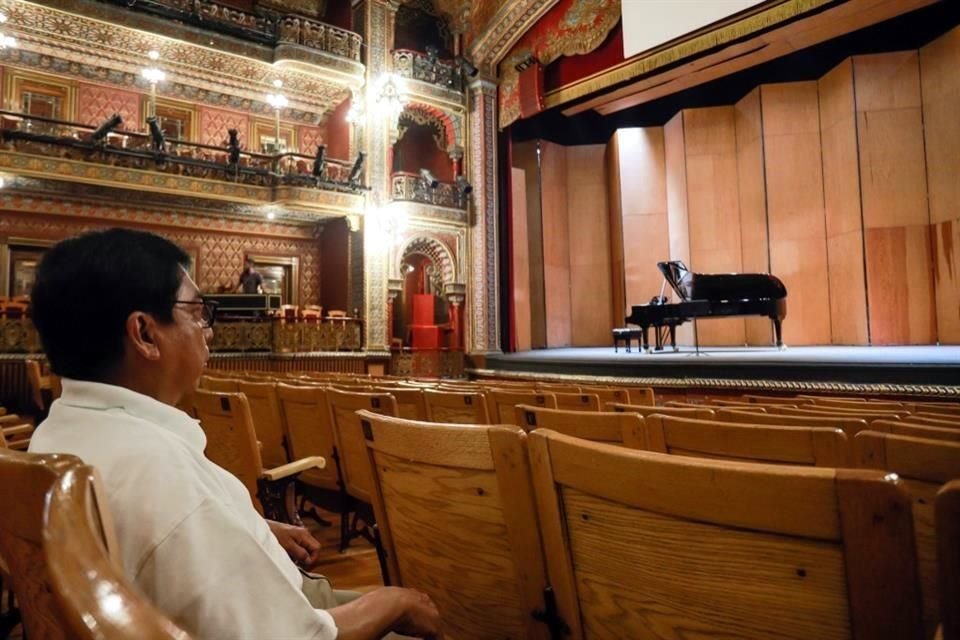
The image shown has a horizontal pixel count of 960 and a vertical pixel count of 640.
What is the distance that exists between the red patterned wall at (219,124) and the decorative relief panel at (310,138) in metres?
1.07

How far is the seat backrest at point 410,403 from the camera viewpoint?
9.71ft

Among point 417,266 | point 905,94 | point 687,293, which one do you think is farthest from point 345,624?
point 417,266

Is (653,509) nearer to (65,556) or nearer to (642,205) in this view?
(65,556)

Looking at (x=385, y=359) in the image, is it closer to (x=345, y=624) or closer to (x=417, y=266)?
(x=417, y=266)

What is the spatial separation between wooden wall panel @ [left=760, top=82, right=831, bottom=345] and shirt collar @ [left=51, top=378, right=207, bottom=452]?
34.2 ft

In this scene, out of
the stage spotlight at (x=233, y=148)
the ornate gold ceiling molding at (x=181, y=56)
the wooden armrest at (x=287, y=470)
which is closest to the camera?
the wooden armrest at (x=287, y=470)

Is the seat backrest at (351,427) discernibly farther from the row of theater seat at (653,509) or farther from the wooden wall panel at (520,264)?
the wooden wall panel at (520,264)

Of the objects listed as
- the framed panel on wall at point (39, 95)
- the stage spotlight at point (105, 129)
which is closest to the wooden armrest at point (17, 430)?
the stage spotlight at point (105, 129)

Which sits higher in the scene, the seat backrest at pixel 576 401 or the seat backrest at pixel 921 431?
the seat backrest at pixel 921 431

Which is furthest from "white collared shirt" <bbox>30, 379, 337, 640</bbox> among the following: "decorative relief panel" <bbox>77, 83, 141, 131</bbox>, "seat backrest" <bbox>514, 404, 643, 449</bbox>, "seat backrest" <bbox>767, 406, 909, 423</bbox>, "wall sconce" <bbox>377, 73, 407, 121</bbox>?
"decorative relief panel" <bbox>77, 83, 141, 131</bbox>

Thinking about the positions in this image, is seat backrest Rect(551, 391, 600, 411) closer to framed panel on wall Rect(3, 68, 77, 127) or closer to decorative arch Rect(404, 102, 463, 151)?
decorative arch Rect(404, 102, 463, 151)

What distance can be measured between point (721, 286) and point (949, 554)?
7760 mm

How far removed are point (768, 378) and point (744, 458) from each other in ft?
14.6

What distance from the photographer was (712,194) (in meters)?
11.0
